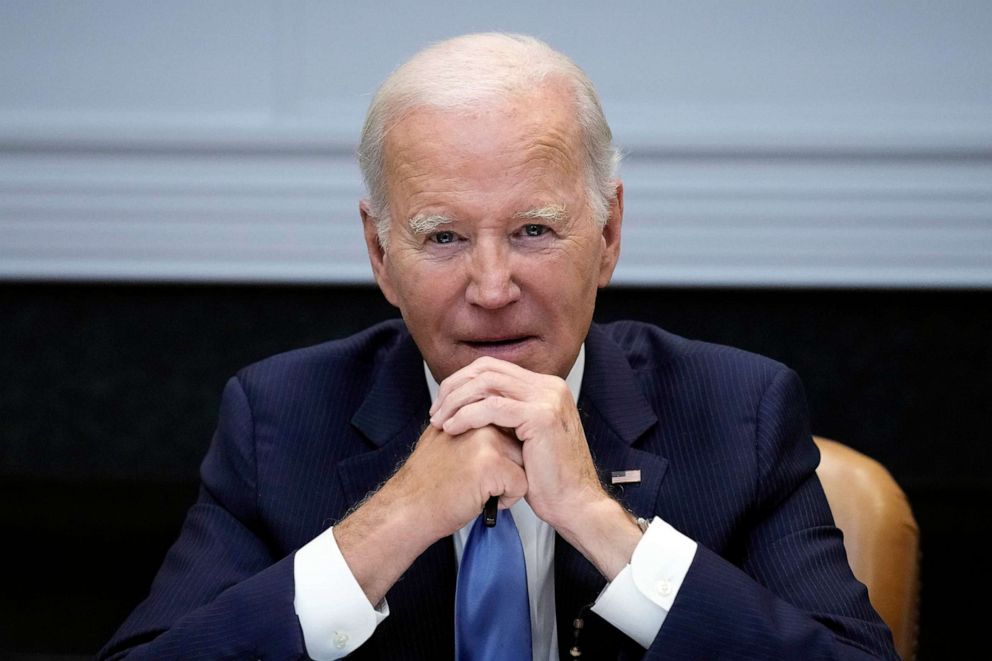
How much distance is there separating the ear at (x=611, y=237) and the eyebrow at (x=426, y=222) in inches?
11.8

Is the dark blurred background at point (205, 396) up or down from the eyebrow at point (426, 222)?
down

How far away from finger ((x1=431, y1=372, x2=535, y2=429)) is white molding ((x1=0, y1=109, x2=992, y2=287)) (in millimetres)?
1635

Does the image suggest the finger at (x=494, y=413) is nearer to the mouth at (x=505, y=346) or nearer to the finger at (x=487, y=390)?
the finger at (x=487, y=390)

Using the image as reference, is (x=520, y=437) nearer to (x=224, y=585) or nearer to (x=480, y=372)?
(x=480, y=372)

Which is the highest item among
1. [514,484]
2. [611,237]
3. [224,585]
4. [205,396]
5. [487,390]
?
[611,237]

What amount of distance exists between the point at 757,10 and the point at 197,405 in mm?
1841

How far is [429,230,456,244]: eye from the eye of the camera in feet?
5.79

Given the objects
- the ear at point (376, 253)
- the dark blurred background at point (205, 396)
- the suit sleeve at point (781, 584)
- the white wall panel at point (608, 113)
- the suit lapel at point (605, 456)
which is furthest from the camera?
the dark blurred background at point (205, 396)

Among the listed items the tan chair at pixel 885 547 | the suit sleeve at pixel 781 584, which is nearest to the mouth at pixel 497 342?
the suit sleeve at pixel 781 584

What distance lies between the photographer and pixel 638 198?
3299 mm

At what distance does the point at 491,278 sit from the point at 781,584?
0.60 m

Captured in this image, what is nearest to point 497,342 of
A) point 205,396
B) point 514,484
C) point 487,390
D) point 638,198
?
point 487,390

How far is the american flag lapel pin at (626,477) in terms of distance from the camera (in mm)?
1862

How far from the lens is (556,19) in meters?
3.22
